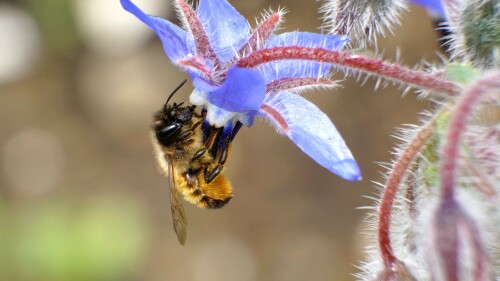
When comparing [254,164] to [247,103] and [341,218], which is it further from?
[247,103]

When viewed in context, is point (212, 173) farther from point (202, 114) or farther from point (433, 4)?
point (433, 4)

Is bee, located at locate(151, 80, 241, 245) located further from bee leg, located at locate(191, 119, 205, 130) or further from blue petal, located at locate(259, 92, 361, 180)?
blue petal, located at locate(259, 92, 361, 180)

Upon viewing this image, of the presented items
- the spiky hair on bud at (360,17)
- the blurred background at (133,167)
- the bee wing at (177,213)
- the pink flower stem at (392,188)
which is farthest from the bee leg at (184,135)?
the blurred background at (133,167)

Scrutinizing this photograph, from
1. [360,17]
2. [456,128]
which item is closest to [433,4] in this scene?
[360,17]

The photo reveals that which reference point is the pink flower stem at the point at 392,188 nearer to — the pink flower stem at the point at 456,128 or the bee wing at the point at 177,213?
the pink flower stem at the point at 456,128

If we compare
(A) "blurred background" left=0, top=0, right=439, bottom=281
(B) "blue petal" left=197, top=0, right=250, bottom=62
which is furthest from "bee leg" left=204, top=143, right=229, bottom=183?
(A) "blurred background" left=0, top=0, right=439, bottom=281

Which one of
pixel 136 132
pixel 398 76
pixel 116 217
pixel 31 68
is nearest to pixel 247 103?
pixel 398 76
